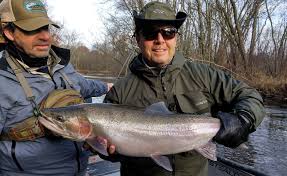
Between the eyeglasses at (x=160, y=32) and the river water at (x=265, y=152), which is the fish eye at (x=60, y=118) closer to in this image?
the eyeglasses at (x=160, y=32)

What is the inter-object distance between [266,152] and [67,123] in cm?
925

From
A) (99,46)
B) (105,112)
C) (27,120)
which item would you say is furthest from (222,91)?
(99,46)

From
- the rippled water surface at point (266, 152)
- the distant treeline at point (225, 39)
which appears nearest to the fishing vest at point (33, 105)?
the rippled water surface at point (266, 152)

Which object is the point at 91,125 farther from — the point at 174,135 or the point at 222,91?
the point at 222,91

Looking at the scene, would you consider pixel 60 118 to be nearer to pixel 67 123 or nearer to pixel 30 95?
pixel 67 123

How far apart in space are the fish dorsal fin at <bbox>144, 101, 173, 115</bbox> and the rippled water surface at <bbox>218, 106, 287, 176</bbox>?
6808 millimetres

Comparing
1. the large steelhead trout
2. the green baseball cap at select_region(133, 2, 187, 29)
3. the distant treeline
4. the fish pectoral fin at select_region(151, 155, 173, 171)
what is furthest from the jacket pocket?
the distant treeline

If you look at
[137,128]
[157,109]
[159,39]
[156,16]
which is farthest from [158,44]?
[137,128]

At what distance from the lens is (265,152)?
10.8 m

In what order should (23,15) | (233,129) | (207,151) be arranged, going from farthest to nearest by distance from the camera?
(23,15) < (207,151) < (233,129)

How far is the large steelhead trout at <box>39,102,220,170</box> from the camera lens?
2.73 meters

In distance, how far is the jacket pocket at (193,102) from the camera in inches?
113

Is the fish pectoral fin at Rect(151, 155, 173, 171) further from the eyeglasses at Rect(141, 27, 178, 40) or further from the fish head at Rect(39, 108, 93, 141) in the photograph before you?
the eyeglasses at Rect(141, 27, 178, 40)

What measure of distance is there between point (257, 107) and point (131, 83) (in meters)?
1.03
